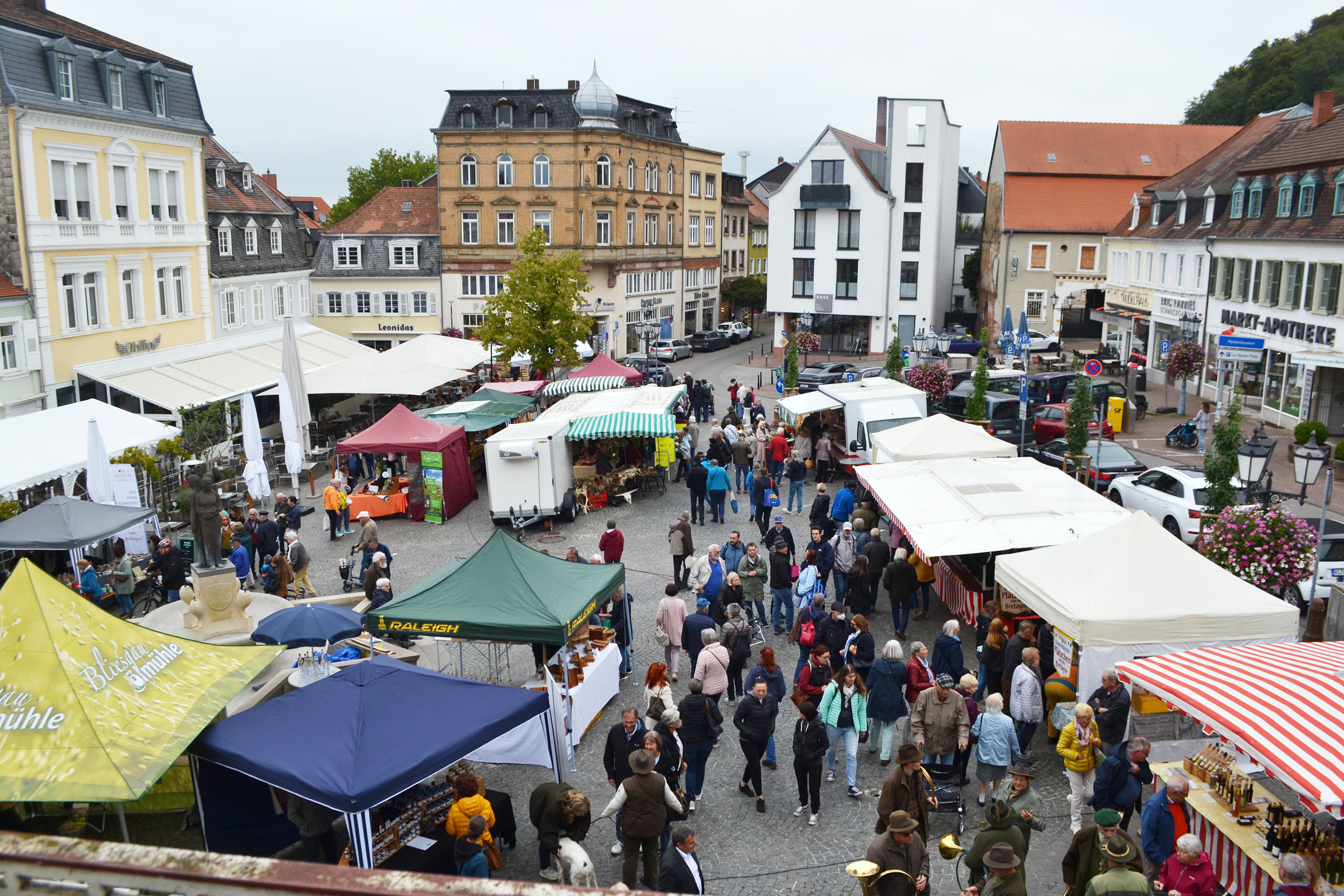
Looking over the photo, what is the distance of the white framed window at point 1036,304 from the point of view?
4844 centimetres

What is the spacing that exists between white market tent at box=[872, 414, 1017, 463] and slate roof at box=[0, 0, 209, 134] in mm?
20631

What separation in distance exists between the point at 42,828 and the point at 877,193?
1850 inches

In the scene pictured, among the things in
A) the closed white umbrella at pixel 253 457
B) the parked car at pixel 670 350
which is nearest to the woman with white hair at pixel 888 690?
the closed white umbrella at pixel 253 457

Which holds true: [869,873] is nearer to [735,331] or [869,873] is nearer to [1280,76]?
[735,331]

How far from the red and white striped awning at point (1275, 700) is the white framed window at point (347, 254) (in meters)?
44.2

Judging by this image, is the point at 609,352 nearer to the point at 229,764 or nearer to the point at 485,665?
the point at 485,665

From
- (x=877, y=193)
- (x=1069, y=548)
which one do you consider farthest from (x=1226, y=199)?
(x=1069, y=548)

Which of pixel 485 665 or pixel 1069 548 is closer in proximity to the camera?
pixel 1069 548

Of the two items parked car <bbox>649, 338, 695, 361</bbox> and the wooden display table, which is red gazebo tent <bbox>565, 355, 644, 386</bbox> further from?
the wooden display table

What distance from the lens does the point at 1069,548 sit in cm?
1105

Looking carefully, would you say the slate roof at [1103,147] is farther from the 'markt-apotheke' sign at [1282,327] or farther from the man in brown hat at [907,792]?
the man in brown hat at [907,792]

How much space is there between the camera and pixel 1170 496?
1756cm

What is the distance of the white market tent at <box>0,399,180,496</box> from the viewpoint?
55.1 feet

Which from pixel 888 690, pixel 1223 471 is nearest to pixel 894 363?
pixel 1223 471
